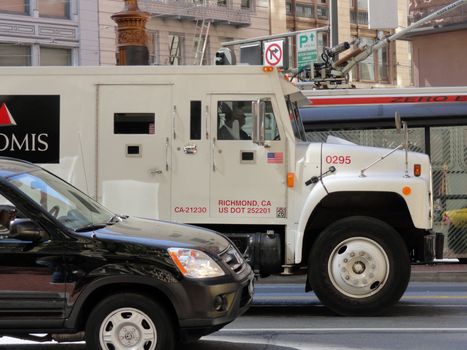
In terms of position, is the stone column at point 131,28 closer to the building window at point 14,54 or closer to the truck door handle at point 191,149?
the truck door handle at point 191,149

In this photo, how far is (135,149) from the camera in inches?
384

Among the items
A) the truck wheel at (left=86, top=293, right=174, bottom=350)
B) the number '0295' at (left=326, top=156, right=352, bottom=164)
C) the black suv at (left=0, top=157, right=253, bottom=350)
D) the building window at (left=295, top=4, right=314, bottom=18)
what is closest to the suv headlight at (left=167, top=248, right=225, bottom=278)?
the black suv at (left=0, top=157, right=253, bottom=350)

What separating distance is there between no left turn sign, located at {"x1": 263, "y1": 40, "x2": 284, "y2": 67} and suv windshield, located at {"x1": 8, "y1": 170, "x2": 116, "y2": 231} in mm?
14239

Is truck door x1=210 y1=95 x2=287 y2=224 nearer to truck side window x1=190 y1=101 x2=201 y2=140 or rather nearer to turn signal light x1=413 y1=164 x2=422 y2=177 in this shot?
truck side window x1=190 y1=101 x2=201 y2=140

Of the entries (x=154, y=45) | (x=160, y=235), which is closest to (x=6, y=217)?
(x=160, y=235)

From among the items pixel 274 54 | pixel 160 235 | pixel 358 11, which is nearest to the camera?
pixel 160 235

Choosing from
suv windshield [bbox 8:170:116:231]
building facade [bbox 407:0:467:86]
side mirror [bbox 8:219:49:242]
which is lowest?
side mirror [bbox 8:219:49:242]

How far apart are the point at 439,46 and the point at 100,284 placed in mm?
23237

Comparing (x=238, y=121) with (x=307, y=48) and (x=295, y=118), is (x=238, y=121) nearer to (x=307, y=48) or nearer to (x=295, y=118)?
(x=295, y=118)

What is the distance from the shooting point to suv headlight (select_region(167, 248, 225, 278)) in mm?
6477

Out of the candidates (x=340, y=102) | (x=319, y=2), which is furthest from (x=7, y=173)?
(x=319, y=2)

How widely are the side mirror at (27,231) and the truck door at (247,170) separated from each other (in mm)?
3522

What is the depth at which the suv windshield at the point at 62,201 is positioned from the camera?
22.2 feet

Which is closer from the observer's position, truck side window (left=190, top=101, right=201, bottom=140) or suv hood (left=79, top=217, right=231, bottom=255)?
suv hood (left=79, top=217, right=231, bottom=255)
